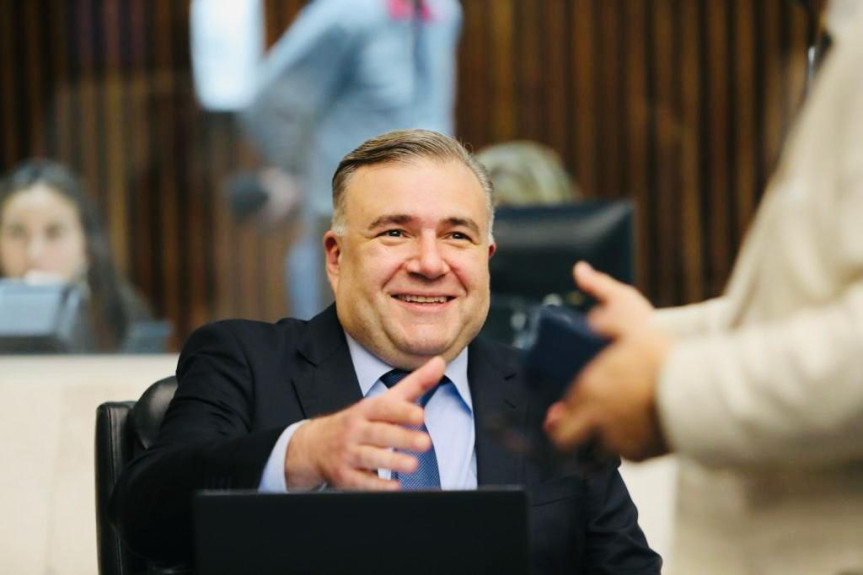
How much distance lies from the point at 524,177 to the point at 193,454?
2336 millimetres

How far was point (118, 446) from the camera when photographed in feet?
7.26

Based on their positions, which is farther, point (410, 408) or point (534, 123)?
point (534, 123)

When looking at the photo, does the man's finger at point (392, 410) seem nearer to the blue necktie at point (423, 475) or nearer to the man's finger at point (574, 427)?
the man's finger at point (574, 427)

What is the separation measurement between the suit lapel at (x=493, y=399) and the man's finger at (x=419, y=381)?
1.90ft

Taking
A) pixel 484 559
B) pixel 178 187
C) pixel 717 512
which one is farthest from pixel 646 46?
pixel 717 512

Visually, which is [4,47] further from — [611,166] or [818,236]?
[818,236]

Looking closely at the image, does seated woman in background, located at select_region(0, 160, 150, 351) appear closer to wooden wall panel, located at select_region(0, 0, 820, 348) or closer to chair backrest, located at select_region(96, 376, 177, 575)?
wooden wall panel, located at select_region(0, 0, 820, 348)

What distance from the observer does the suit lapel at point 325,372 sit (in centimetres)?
215

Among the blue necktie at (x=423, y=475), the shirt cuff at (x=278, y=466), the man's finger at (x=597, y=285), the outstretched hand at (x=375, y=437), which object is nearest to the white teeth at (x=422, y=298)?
the blue necktie at (x=423, y=475)

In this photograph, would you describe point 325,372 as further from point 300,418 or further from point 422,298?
point 422,298

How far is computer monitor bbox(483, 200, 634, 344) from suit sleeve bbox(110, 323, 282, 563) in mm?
1050

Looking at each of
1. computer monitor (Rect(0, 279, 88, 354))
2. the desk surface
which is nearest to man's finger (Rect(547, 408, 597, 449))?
the desk surface

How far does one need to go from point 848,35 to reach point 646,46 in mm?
3719

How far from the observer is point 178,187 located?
4684 mm
